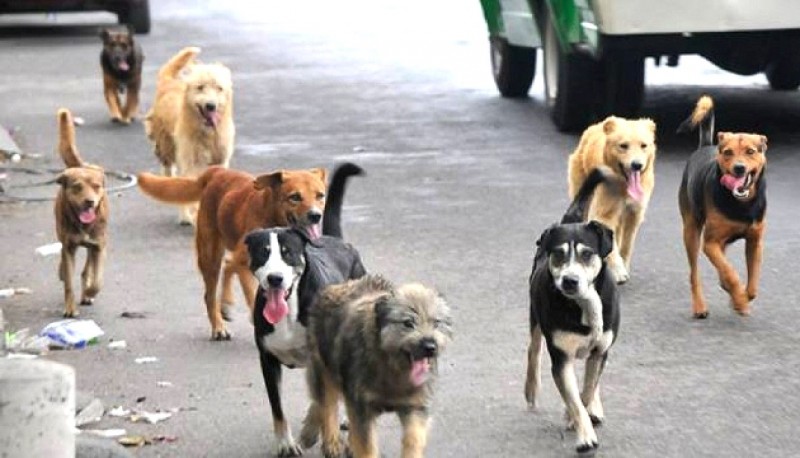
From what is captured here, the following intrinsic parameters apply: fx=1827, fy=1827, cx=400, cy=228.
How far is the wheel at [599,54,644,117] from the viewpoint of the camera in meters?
16.2

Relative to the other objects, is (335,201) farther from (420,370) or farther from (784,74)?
(784,74)

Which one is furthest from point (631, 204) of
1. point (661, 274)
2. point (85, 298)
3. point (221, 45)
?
point (221, 45)

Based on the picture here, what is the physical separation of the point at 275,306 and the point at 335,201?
1.29m

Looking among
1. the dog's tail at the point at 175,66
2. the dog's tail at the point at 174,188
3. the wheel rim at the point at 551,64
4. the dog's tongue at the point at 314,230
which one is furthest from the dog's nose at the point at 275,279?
the wheel rim at the point at 551,64

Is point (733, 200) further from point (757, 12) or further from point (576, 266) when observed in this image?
point (757, 12)

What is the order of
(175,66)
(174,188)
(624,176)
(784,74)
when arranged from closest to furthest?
(174,188) → (624,176) → (175,66) → (784,74)

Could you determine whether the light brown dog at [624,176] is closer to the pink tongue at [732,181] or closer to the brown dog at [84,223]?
the pink tongue at [732,181]

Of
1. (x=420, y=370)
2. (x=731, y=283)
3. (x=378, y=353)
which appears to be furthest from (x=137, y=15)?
(x=420, y=370)

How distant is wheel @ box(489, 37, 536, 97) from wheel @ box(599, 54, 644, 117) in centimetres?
263

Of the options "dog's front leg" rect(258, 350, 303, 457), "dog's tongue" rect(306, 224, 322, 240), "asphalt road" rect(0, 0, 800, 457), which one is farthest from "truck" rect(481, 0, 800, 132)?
"dog's front leg" rect(258, 350, 303, 457)

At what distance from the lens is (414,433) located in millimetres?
6281

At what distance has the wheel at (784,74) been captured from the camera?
18.0m

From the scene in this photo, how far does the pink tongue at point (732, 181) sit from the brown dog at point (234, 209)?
2.05m

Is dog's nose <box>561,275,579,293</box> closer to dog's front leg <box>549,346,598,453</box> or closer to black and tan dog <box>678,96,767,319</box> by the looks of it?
dog's front leg <box>549,346,598,453</box>
